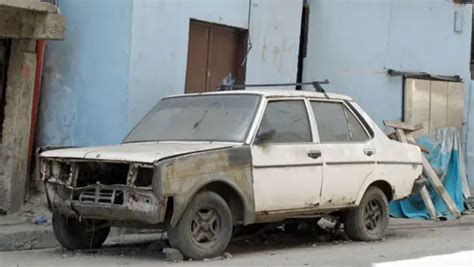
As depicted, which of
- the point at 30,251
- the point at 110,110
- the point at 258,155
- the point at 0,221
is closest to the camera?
the point at 258,155

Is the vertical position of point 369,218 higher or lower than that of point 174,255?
higher

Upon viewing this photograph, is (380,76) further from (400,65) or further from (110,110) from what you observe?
(110,110)

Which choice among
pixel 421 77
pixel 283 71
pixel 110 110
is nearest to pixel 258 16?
pixel 283 71

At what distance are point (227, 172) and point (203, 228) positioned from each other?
1.92 ft

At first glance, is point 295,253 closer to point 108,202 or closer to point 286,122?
point 286,122

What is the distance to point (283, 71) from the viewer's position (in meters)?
11.8

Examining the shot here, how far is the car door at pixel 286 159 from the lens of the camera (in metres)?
7.32

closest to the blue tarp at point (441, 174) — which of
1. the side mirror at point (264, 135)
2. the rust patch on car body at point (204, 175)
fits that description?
the side mirror at point (264, 135)

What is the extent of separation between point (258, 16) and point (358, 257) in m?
5.12

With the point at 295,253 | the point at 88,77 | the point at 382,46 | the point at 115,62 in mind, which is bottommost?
the point at 295,253

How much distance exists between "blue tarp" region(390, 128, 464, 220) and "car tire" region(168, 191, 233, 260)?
538 cm

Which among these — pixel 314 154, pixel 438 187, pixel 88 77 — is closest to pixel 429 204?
pixel 438 187

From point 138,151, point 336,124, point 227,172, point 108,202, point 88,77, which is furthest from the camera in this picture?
point 88,77

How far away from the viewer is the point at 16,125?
9.77 m
